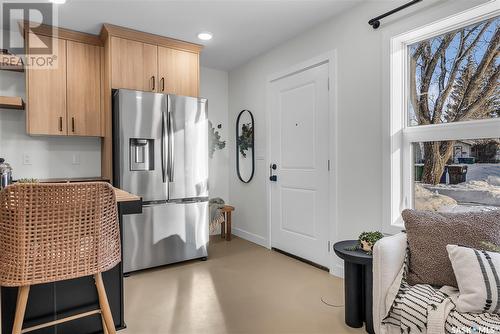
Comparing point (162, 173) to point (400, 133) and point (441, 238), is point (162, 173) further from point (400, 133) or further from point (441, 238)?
point (441, 238)

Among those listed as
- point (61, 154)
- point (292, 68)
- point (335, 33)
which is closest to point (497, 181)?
point (335, 33)

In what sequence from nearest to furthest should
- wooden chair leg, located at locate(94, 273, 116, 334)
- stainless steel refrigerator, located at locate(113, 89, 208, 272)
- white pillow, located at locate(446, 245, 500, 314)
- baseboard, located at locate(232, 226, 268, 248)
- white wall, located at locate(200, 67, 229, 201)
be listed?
1. white pillow, located at locate(446, 245, 500, 314)
2. wooden chair leg, located at locate(94, 273, 116, 334)
3. stainless steel refrigerator, located at locate(113, 89, 208, 272)
4. baseboard, located at locate(232, 226, 268, 248)
5. white wall, located at locate(200, 67, 229, 201)

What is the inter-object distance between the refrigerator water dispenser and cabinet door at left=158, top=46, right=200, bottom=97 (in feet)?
2.11

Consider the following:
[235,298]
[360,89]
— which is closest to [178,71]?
[360,89]

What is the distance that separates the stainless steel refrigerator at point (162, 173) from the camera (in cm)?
299

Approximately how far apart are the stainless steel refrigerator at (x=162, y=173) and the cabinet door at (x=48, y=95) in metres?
0.57

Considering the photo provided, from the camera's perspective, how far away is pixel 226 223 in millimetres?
4379

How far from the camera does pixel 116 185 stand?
309 cm

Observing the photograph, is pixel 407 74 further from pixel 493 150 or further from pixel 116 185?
pixel 116 185

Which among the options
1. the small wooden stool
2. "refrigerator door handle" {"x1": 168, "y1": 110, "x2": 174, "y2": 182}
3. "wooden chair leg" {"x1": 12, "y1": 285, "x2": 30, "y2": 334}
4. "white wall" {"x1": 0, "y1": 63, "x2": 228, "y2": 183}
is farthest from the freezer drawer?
"wooden chair leg" {"x1": 12, "y1": 285, "x2": 30, "y2": 334}

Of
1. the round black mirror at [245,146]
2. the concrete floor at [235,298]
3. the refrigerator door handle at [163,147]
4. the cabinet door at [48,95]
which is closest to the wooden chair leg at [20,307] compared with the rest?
the concrete floor at [235,298]

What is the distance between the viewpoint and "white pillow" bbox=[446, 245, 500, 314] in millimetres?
1340

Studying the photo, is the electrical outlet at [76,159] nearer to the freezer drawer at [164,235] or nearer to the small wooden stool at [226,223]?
the freezer drawer at [164,235]

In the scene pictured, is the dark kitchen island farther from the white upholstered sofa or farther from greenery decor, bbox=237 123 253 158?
greenery decor, bbox=237 123 253 158
